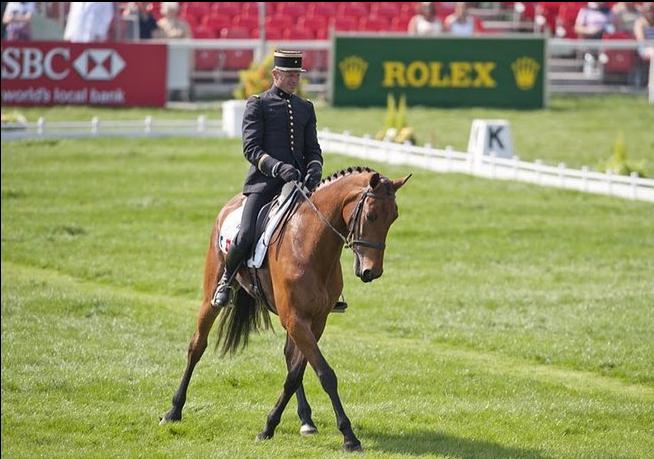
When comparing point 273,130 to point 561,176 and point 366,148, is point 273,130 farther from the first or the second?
point 366,148

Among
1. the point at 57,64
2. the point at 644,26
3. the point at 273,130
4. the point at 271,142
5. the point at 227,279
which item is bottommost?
the point at 227,279

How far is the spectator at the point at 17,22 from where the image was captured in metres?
35.4

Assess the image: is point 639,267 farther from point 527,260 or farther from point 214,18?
point 214,18

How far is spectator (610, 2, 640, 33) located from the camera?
43219 millimetres

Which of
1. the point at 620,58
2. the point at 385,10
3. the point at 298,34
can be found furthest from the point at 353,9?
the point at 620,58

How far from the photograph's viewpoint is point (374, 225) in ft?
36.2

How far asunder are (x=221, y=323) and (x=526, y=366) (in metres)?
4.37

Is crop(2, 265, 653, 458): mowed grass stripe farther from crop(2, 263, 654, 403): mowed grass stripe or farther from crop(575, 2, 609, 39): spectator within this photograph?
crop(575, 2, 609, 39): spectator

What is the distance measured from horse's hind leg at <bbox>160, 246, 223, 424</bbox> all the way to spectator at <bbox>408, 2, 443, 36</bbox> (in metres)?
26.6

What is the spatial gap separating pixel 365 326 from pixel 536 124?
63.7 ft

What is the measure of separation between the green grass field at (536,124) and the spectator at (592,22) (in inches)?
136

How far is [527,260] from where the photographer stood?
867 inches

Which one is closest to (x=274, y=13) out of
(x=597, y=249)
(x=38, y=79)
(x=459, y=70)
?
(x=459, y=70)

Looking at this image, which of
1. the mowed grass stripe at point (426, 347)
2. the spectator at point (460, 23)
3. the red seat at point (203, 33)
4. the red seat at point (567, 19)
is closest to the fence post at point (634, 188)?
the mowed grass stripe at point (426, 347)
